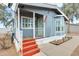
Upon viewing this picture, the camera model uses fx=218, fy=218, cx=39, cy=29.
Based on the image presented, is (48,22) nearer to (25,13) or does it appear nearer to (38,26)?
(38,26)

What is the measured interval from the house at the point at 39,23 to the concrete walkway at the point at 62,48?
0.14 metres

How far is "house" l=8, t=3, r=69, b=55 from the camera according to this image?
13.9 feet

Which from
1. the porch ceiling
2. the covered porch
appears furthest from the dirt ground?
the porch ceiling

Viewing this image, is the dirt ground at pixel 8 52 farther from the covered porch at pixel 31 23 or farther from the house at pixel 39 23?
the covered porch at pixel 31 23

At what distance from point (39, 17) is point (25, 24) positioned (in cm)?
31

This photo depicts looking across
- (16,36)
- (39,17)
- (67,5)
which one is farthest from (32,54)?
(67,5)

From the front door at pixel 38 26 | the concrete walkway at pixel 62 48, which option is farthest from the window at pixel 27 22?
the concrete walkway at pixel 62 48

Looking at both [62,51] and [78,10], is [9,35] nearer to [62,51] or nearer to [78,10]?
[62,51]

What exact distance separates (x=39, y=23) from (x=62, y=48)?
26.1 inches

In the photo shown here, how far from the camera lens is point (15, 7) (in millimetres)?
4211

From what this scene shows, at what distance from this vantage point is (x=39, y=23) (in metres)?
4.29

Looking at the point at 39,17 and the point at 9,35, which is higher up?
the point at 39,17

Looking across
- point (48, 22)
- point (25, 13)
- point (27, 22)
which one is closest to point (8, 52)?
point (27, 22)

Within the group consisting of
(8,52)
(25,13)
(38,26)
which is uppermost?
(25,13)
